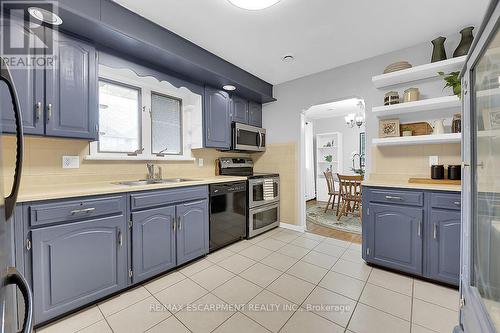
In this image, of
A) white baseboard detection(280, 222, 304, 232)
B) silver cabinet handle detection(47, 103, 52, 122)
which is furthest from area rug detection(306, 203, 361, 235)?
silver cabinet handle detection(47, 103, 52, 122)

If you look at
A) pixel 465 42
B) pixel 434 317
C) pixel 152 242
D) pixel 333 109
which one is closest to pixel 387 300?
pixel 434 317

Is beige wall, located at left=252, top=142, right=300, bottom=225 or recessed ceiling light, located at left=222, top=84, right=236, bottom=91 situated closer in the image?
recessed ceiling light, located at left=222, top=84, right=236, bottom=91

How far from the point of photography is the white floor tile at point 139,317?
4.57ft

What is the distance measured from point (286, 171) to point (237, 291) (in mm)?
2120

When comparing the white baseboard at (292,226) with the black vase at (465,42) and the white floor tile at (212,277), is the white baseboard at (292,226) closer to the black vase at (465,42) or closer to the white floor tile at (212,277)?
the white floor tile at (212,277)

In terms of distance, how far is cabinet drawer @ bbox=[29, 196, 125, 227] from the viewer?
1.34 m

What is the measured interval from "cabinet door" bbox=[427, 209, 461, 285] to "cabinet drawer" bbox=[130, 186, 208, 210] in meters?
2.21

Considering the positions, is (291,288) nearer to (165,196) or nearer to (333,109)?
(165,196)

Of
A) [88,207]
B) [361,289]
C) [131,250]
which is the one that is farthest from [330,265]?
[88,207]

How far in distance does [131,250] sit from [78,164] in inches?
37.1

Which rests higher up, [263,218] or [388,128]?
[388,128]

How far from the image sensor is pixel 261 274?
6.78 ft

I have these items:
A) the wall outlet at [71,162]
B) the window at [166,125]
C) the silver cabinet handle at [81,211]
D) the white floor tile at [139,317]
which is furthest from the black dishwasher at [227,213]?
the wall outlet at [71,162]

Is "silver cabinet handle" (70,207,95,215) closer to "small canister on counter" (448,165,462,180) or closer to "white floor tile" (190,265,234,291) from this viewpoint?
"white floor tile" (190,265,234,291)
